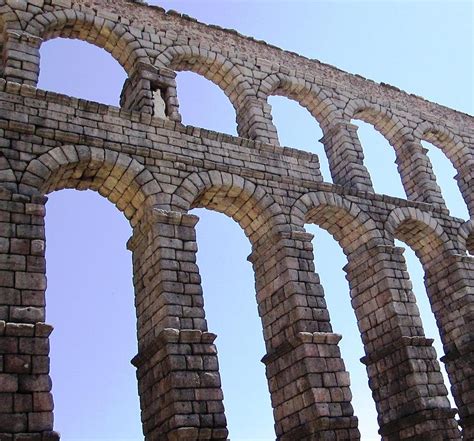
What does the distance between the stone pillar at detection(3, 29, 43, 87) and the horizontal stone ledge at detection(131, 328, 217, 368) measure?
18.9ft

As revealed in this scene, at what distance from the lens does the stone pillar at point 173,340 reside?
9.30 metres

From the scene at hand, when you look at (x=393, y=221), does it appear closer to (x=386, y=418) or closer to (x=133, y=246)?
(x=386, y=418)

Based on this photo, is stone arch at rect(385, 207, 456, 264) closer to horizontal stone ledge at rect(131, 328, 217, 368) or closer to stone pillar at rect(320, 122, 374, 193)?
stone pillar at rect(320, 122, 374, 193)

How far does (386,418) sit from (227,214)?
5.45m

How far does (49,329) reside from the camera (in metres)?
8.75

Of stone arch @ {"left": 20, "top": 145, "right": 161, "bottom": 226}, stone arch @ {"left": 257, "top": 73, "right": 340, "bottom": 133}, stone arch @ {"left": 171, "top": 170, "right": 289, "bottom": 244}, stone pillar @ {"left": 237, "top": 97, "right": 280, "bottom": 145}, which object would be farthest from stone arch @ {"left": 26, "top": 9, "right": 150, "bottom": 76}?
stone arch @ {"left": 257, "top": 73, "right": 340, "bottom": 133}

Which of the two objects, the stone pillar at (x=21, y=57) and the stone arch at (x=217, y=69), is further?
the stone arch at (x=217, y=69)

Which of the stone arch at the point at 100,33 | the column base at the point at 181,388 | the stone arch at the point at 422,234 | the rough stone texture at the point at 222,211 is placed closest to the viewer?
the column base at the point at 181,388

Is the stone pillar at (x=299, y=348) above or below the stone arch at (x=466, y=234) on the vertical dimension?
below

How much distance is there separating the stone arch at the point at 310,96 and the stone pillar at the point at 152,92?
3476 mm

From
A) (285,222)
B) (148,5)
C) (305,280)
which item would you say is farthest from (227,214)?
(148,5)

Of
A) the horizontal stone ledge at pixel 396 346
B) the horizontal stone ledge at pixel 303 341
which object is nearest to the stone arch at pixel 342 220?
the horizontal stone ledge at pixel 396 346

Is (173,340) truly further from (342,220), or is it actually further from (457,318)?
(457,318)

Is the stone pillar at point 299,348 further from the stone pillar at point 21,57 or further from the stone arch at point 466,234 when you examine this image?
the stone pillar at point 21,57
